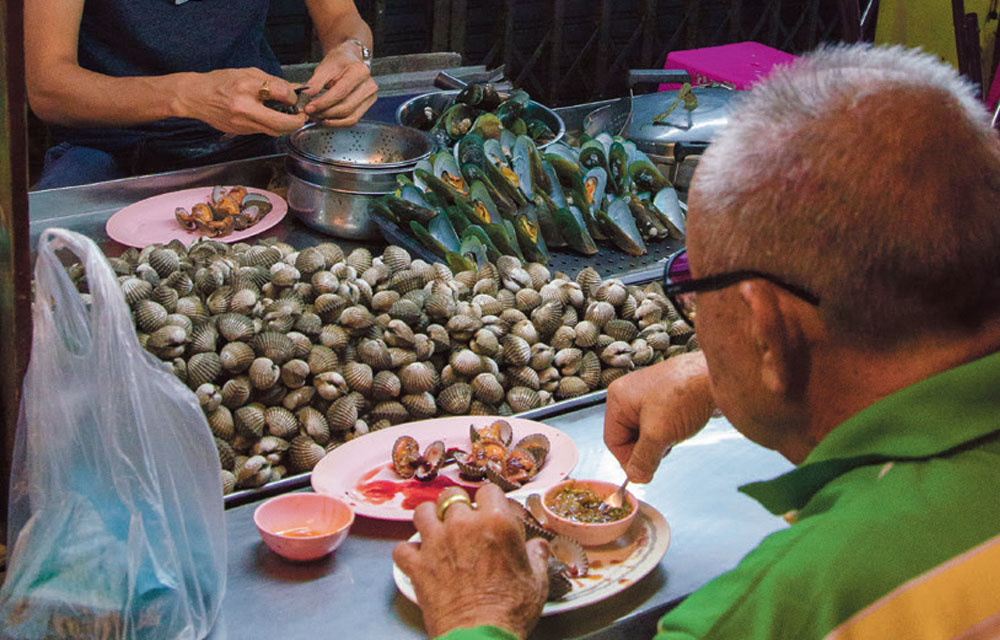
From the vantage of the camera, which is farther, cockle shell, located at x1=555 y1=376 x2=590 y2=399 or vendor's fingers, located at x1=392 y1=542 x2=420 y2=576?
cockle shell, located at x1=555 y1=376 x2=590 y2=399

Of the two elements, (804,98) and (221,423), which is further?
(221,423)

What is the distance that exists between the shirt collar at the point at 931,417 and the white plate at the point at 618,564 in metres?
0.53

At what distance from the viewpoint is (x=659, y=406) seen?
→ 158 cm

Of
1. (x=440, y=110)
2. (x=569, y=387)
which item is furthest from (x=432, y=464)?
(x=440, y=110)

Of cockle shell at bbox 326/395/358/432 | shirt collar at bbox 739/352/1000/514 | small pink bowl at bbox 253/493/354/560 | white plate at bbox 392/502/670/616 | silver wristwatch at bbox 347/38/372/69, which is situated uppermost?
silver wristwatch at bbox 347/38/372/69

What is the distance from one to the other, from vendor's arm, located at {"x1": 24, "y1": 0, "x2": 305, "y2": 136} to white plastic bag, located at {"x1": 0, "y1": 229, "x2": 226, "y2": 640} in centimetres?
152

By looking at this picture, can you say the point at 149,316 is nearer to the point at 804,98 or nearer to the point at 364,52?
the point at 804,98

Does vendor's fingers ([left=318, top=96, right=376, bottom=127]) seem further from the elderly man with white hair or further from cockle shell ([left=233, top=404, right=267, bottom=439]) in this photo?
the elderly man with white hair

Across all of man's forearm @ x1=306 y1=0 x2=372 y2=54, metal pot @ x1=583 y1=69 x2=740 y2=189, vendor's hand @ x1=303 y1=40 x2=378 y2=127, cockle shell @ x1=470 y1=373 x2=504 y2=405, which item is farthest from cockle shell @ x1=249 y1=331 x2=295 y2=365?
man's forearm @ x1=306 y1=0 x2=372 y2=54

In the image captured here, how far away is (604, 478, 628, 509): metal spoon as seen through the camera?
159 centimetres

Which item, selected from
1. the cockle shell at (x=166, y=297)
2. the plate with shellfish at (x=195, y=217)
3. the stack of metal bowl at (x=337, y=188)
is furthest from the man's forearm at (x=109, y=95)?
the cockle shell at (x=166, y=297)

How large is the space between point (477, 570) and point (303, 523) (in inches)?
18.2

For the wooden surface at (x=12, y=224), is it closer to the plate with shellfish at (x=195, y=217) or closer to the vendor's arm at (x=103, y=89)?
the plate with shellfish at (x=195, y=217)

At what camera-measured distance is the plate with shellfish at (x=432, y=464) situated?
168 centimetres
